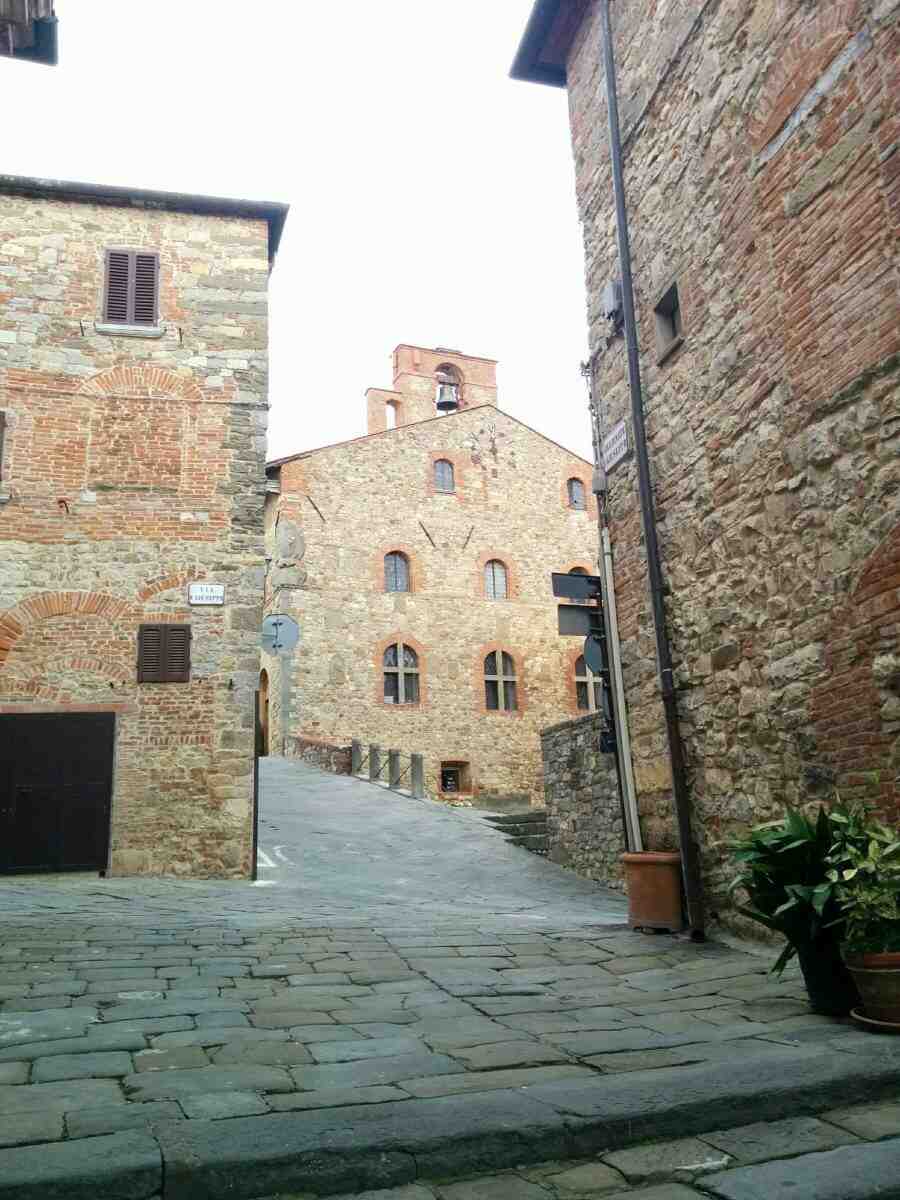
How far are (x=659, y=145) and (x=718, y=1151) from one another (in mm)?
6841

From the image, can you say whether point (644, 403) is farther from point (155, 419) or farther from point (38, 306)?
point (38, 306)

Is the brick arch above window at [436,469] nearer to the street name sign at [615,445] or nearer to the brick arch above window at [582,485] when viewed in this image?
the brick arch above window at [582,485]

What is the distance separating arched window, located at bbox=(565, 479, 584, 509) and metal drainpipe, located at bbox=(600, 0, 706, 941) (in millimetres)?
18686

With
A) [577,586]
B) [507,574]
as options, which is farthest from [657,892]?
[507,574]

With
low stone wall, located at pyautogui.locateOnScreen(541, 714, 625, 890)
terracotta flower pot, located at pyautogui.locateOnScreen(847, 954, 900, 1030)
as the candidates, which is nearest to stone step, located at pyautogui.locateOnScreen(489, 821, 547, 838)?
low stone wall, located at pyautogui.locateOnScreen(541, 714, 625, 890)

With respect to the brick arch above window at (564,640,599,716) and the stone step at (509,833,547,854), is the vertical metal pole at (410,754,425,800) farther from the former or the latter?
the brick arch above window at (564,640,599,716)

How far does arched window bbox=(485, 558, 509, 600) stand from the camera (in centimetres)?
2466

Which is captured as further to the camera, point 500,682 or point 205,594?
point 500,682

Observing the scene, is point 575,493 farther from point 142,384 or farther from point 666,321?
point 666,321

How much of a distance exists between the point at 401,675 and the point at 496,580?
393 centimetres

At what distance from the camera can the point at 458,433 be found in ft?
83.9

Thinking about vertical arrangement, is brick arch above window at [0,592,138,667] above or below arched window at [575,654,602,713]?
below

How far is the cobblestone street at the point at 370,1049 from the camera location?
2357mm

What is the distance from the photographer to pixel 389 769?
60.5 feet
